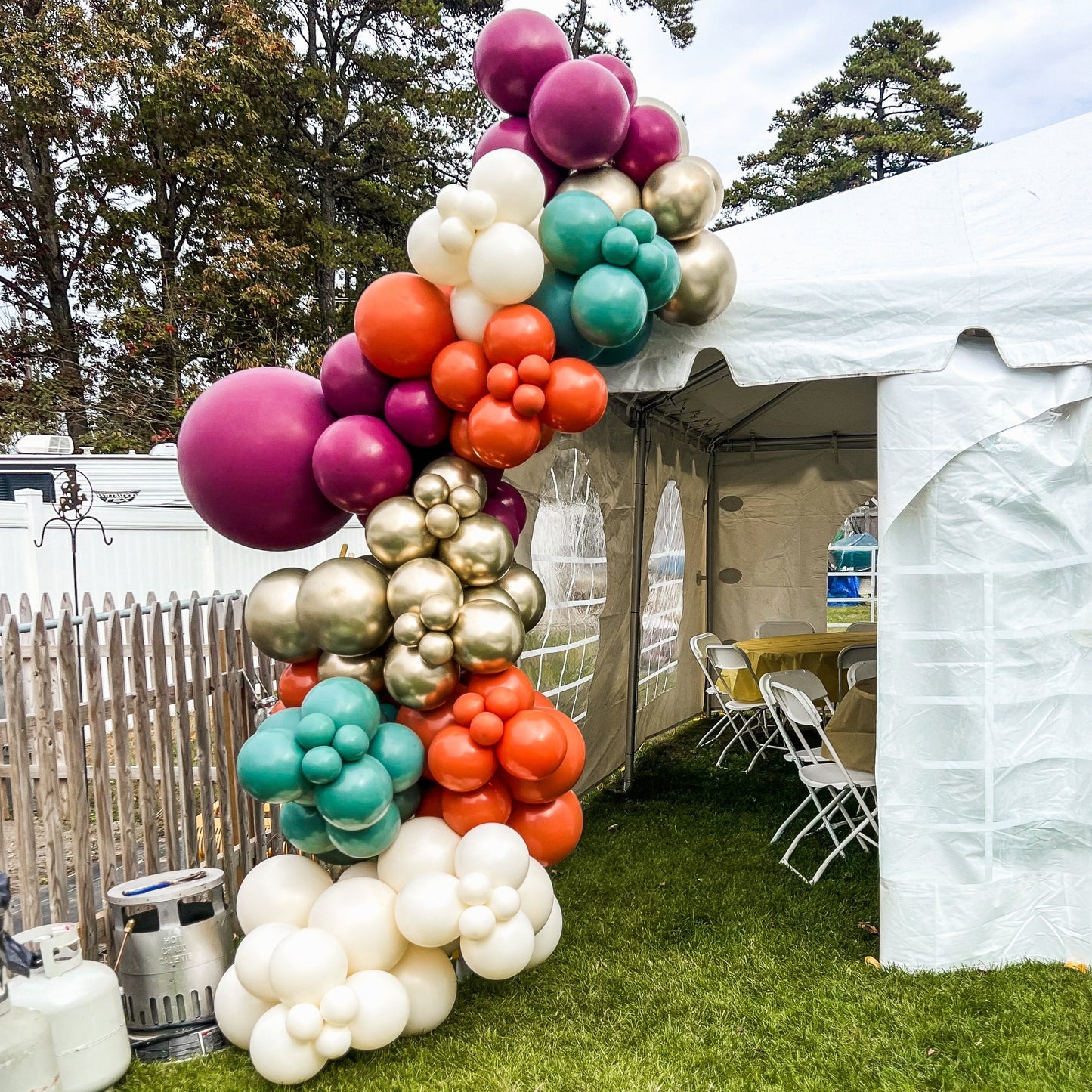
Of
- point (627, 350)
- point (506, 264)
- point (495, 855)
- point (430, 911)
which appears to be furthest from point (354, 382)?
point (430, 911)

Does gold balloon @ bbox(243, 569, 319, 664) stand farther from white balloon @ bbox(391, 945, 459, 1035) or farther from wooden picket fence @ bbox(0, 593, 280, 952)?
white balloon @ bbox(391, 945, 459, 1035)

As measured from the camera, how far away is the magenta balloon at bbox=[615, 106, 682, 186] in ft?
10.3

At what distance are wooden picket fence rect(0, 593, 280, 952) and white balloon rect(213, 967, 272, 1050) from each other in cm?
60

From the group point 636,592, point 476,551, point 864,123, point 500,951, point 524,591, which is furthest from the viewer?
point 864,123

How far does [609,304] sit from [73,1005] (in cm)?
268

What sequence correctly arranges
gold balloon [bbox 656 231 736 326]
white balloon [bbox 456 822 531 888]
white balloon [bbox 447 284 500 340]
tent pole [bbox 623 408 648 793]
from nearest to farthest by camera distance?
1. white balloon [bbox 456 822 531 888]
2. white balloon [bbox 447 284 500 340]
3. gold balloon [bbox 656 231 736 326]
4. tent pole [bbox 623 408 648 793]

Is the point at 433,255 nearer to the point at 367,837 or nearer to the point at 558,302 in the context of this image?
the point at 558,302

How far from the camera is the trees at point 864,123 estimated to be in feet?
68.4

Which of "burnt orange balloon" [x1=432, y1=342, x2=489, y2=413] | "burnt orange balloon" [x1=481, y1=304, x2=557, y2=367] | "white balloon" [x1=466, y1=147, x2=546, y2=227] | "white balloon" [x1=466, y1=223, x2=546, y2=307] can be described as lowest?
"burnt orange balloon" [x1=432, y1=342, x2=489, y2=413]

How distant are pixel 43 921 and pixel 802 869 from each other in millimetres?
3476

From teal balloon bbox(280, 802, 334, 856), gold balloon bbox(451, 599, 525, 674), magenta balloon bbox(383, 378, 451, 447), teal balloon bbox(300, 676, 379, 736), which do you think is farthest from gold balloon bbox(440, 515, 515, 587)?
teal balloon bbox(280, 802, 334, 856)

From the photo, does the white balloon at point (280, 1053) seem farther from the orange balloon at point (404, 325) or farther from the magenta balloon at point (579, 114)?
the magenta balloon at point (579, 114)

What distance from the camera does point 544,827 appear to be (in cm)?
312

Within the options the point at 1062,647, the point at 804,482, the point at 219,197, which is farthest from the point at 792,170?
the point at 1062,647
